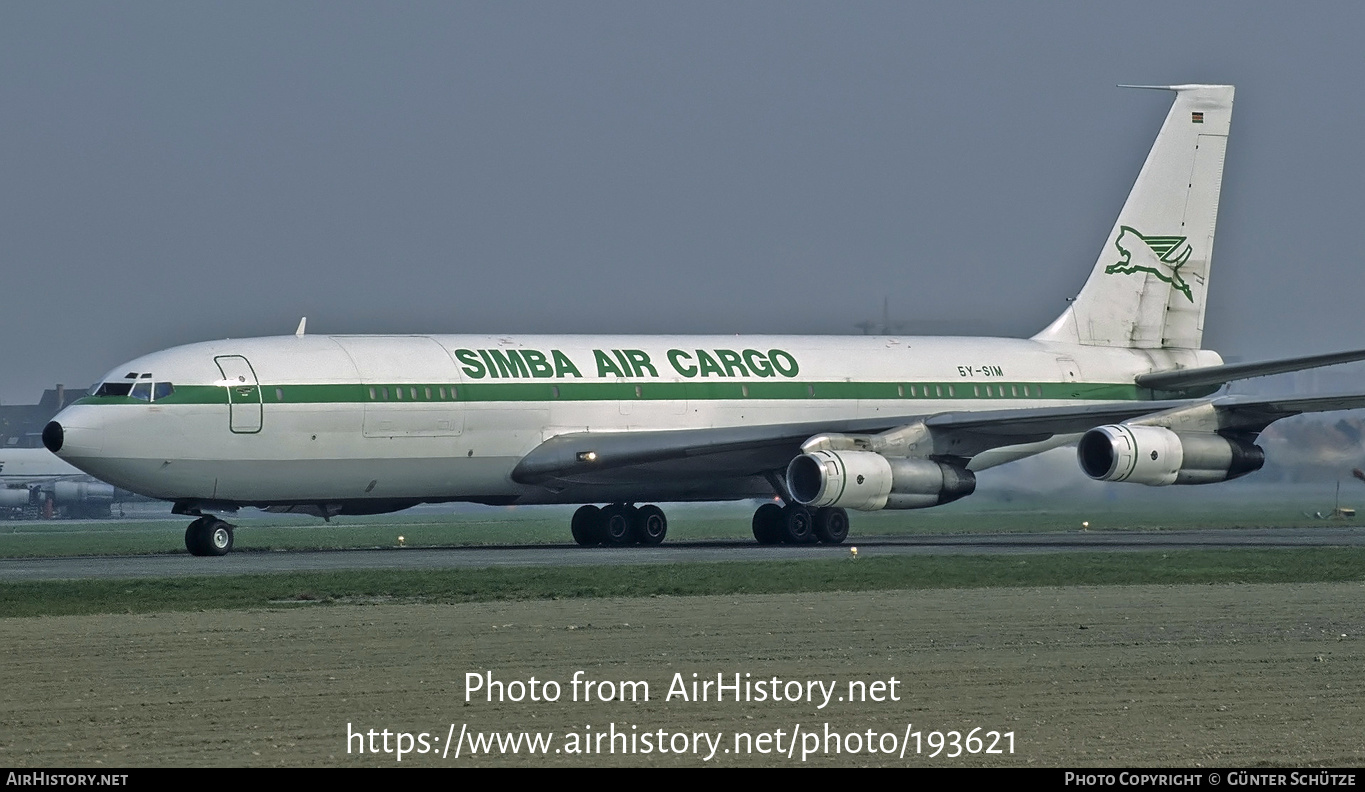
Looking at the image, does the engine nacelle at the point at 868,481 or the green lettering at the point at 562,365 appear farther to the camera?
the green lettering at the point at 562,365

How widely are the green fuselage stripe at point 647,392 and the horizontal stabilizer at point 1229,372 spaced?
421 mm

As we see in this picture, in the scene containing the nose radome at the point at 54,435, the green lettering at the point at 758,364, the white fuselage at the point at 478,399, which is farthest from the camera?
the green lettering at the point at 758,364

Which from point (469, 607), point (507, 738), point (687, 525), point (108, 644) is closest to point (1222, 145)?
point (687, 525)

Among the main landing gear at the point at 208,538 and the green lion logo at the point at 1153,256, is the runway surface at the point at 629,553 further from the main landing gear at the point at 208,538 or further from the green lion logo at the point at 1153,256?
the green lion logo at the point at 1153,256

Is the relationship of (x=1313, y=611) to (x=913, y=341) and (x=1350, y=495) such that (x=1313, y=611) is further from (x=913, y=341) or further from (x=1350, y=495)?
(x=1350, y=495)

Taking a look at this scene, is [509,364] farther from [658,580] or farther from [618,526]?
[658,580]

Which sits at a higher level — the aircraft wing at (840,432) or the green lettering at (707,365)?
the green lettering at (707,365)

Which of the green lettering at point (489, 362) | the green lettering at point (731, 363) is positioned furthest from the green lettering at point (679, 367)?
the green lettering at point (489, 362)

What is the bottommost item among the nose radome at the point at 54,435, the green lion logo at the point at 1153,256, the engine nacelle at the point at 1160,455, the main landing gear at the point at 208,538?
the main landing gear at the point at 208,538

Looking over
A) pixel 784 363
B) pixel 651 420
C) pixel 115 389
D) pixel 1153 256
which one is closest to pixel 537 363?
pixel 651 420

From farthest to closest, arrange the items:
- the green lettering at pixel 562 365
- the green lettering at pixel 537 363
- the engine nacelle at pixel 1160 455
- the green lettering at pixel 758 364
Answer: the green lettering at pixel 758 364 < the green lettering at pixel 562 365 < the green lettering at pixel 537 363 < the engine nacelle at pixel 1160 455

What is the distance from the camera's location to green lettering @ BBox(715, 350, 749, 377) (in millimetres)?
37094

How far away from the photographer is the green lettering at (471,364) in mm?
33938

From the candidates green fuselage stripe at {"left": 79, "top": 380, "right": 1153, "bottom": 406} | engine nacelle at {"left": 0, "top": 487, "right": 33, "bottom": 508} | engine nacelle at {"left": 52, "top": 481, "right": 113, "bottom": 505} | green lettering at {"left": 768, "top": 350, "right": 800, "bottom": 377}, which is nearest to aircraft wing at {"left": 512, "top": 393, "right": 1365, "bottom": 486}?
green fuselage stripe at {"left": 79, "top": 380, "right": 1153, "bottom": 406}
